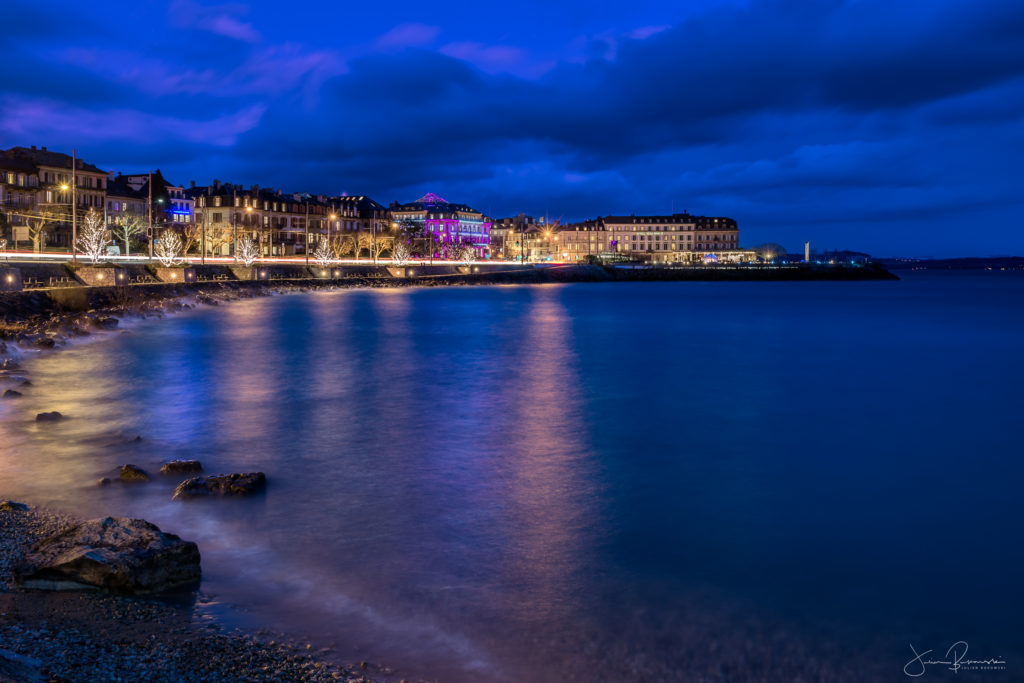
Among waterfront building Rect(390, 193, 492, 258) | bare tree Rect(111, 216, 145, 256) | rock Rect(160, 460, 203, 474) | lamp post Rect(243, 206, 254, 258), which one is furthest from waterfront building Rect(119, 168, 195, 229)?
rock Rect(160, 460, 203, 474)

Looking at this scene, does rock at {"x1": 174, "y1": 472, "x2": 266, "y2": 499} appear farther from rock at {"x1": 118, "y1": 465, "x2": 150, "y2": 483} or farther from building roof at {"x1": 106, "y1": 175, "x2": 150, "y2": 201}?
building roof at {"x1": 106, "y1": 175, "x2": 150, "y2": 201}

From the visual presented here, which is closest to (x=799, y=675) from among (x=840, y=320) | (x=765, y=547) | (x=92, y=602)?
(x=765, y=547)

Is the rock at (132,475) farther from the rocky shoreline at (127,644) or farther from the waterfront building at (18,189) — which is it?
the waterfront building at (18,189)

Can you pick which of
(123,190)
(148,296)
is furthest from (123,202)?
(148,296)

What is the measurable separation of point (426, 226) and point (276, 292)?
10143cm

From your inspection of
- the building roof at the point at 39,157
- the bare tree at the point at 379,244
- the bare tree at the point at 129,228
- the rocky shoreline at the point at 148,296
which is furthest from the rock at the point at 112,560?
the bare tree at the point at 379,244

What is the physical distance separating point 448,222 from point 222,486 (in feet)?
574

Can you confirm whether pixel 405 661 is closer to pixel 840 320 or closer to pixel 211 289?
pixel 840 320

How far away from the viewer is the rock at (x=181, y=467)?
12252 millimetres

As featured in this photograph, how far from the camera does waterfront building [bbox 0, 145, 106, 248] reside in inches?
3169

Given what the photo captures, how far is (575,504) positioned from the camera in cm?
1160

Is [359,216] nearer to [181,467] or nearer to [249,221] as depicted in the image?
[249,221]

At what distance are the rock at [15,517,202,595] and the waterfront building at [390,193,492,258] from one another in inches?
6348

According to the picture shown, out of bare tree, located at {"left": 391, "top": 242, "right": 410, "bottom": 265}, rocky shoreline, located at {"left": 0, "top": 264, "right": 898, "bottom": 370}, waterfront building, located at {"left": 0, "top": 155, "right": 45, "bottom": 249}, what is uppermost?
waterfront building, located at {"left": 0, "top": 155, "right": 45, "bottom": 249}
